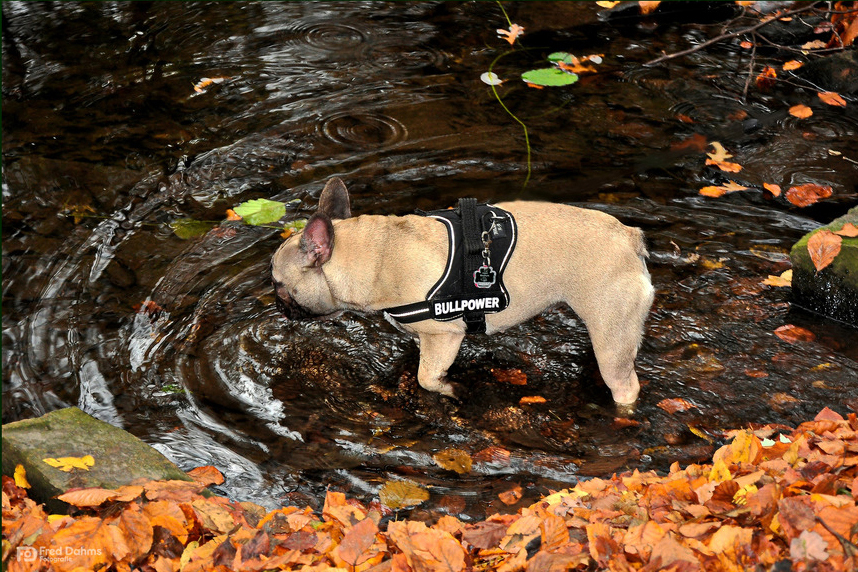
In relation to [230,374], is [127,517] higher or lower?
higher

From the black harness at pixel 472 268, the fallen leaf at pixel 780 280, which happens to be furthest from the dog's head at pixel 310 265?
the fallen leaf at pixel 780 280

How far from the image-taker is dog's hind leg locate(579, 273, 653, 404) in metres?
5.05

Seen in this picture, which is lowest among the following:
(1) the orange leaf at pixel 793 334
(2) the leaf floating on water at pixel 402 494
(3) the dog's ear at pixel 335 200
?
(1) the orange leaf at pixel 793 334

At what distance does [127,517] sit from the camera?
3811 millimetres

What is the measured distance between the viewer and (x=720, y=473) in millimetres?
4223

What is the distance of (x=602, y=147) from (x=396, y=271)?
421 centimetres

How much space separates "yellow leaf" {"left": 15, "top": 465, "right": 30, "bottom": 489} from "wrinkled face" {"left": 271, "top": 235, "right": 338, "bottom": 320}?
6.48ft

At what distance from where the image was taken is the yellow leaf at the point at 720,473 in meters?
4.16

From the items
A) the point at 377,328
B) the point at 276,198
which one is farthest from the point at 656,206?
the point at 276,198

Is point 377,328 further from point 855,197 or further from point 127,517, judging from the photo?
point 855,197

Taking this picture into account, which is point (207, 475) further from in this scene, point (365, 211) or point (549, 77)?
point (549, 77)

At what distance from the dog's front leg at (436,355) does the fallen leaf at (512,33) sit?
6674 millimetres

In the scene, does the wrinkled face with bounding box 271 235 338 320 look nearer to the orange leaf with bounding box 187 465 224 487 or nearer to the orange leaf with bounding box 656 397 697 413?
the orange leaf with bounding box 187 465 224 487

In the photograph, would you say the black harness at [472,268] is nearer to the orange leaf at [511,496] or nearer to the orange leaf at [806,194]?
the orange leaf at [511,496]
